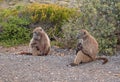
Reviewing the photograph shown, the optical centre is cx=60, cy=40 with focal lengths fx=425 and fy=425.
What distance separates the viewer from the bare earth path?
386 inches

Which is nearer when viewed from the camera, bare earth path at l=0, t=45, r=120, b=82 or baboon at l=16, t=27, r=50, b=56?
bare earth path at l=0, t=45, r=120, b=82

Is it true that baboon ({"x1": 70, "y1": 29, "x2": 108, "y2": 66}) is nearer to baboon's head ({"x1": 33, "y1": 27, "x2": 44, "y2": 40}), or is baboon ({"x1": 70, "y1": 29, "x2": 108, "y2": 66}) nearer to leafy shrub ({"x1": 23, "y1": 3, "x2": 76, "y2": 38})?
baboon's head ({"x1": 33, "y1": 27, "x2": 44, "y2": 40})

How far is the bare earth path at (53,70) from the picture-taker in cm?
981

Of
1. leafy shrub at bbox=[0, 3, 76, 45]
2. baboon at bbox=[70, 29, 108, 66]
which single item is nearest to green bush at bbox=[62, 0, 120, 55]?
leafy shrub at bbox=[0, 3, 76, 45]

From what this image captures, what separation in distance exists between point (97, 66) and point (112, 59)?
39.0 inches

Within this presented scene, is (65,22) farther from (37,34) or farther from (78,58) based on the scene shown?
(78,58)

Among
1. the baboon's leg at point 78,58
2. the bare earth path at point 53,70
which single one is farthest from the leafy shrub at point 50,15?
the baboon's leg at point 78,58

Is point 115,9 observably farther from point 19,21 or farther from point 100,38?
point 19,21

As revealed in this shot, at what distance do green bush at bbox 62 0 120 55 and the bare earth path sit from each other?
6.35 ft

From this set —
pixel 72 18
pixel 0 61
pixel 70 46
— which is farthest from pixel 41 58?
pixel 72 18

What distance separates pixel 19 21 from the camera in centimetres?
1675

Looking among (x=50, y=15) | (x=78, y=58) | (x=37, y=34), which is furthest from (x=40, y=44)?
(x=50, y=15)

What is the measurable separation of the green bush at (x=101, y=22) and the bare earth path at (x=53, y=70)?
6.35 ft

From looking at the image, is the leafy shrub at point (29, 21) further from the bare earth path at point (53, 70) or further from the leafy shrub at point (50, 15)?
the bare earth path at point (53, 70)
